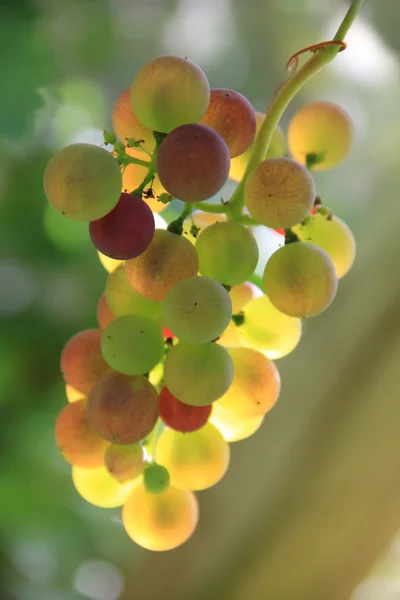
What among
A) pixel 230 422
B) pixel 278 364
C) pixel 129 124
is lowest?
pixel 230 422

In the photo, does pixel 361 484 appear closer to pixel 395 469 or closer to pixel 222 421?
pixel 395 469

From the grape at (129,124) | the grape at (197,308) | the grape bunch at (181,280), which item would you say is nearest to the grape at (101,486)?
the grape bunch at (181,280)

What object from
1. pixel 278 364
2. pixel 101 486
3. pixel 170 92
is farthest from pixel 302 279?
pixel 278 364

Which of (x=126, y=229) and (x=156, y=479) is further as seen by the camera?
(x=156, y=479)

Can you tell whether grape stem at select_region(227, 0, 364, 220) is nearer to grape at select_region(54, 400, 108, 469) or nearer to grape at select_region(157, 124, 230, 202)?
grape at select_region(157, 124, 230, 202)

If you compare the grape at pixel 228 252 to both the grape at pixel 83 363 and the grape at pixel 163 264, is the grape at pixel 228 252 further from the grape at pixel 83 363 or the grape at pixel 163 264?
the grape at pixel 83 363

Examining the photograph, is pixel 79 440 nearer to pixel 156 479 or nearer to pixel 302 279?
pixel 156 479

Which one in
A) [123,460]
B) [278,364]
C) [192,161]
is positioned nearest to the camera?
[192,161]

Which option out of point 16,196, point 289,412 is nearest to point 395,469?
point 289,412
